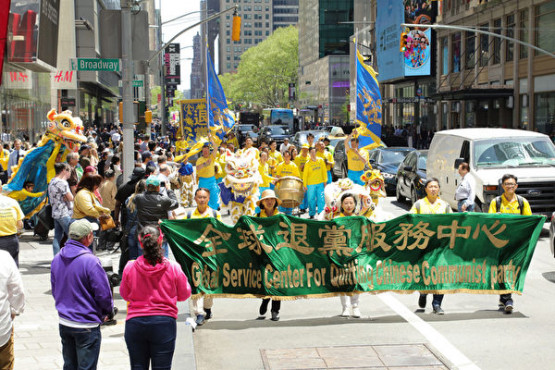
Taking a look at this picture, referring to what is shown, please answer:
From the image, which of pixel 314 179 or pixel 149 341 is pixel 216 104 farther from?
pixel 149 341

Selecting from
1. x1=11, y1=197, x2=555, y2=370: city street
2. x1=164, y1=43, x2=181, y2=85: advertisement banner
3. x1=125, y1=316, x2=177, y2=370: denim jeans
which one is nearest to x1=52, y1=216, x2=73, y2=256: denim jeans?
x1=11, y1=197, x2=555, y2=370: city street

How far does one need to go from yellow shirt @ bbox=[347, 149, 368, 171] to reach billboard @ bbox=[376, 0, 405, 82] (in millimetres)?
50442

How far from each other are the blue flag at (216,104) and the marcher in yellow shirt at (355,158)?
486 cm

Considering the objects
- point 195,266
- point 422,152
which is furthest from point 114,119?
point 195,266

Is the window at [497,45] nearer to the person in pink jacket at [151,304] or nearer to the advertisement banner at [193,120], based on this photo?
the advertisement banner at [193,120]

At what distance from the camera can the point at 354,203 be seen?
9.84 m

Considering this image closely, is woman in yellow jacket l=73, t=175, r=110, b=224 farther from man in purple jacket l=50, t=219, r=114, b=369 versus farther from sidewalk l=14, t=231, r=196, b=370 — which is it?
man in purple jacket l=50, t=219, r=114, b=369

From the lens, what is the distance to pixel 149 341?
589cm

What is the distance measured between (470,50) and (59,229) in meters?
46.8

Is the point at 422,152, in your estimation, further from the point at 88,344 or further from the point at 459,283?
the point at 88,344

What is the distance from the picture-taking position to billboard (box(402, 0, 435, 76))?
64.6 meters

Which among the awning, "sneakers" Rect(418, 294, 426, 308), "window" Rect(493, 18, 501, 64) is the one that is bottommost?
"sneakers" Rect(418, 294, 426, 308)

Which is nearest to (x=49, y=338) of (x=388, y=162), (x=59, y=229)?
(x=59, y=229)

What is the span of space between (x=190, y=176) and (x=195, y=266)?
1252 centimetres
